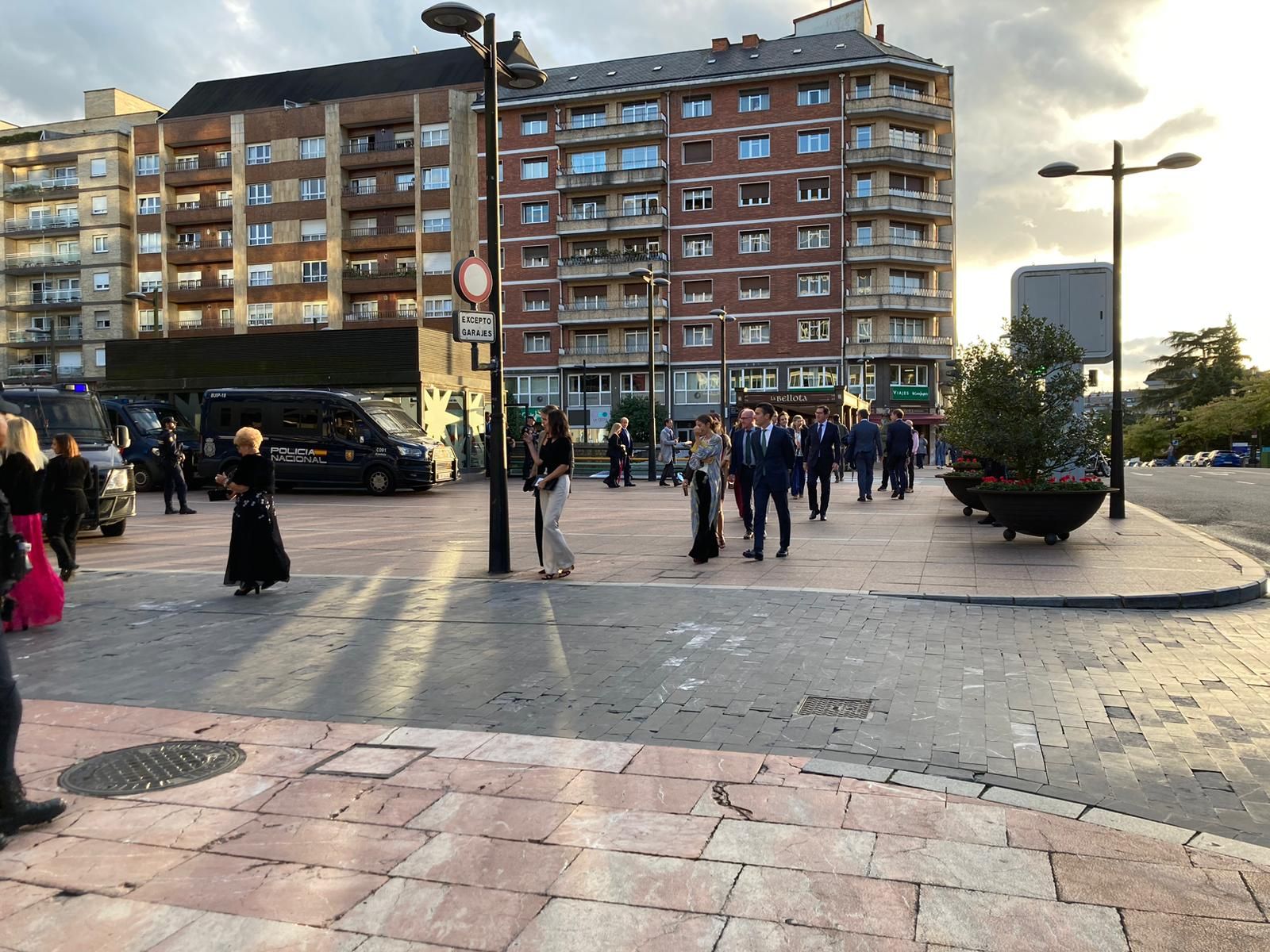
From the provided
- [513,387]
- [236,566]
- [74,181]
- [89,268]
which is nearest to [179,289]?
[89,268]

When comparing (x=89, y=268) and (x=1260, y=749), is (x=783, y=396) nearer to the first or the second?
(x=89, y=268)

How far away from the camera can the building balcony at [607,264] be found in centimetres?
5719

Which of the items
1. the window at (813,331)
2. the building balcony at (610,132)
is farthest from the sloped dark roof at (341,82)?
the window at (813,331)

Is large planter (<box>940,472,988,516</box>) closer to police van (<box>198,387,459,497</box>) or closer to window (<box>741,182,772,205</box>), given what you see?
police van (<box>198,387,459,497</box>)

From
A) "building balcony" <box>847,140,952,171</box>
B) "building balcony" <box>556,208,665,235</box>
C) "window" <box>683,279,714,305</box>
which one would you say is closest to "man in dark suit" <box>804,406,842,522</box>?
"window" <box>683,279,714,305</box>

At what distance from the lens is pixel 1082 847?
307 centimetres

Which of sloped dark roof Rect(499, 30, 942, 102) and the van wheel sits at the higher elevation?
sloped dark roof Rect(499, 30, 942, 102)

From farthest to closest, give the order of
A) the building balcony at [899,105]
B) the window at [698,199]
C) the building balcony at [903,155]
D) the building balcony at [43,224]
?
the building balcony at [43,224], the window at [698,199], the building balcony at [903,155], the building balcony at [899,105]

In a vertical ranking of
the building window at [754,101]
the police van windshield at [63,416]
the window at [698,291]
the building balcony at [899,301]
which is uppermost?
the building window at [754,101]

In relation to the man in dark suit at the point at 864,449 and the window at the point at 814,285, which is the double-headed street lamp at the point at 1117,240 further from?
the window at the point at 814,285

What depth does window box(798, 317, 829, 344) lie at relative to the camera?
54969 millimetres

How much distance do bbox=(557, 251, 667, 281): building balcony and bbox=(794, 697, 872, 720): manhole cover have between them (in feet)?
175

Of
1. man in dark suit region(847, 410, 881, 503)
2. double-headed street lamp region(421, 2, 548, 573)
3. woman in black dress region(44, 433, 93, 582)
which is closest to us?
woman in black dress region(44, 433, 93, 582)

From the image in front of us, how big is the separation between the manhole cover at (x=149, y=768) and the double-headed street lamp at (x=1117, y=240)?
551 inches
